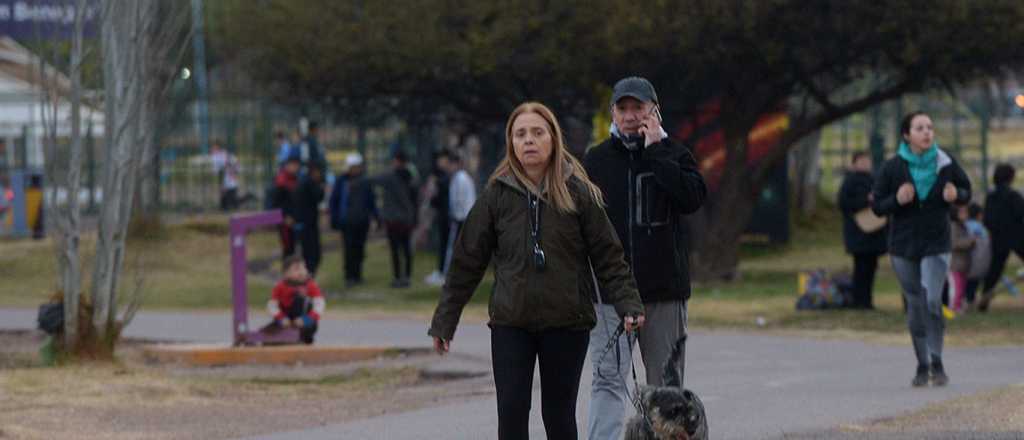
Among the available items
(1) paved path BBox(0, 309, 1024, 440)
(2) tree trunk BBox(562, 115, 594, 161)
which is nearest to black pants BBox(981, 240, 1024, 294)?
(1) paved path BBox(0, 309, 1024, 440)

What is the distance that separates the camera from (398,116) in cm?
2506

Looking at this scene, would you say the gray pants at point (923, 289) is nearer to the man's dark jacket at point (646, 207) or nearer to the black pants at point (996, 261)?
the man's dark jacket at point (646, 207)

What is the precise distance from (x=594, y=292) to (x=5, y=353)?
29.3 ft

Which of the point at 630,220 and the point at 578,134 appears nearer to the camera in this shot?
the point at 630,220

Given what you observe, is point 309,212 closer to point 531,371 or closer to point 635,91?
point 635,91

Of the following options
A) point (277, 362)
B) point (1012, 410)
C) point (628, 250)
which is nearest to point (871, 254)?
point (277, 362)

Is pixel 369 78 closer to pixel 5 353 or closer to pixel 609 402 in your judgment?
pixel 5 353

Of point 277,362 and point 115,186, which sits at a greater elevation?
point 115,186

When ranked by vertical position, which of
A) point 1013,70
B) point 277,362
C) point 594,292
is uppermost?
point 1013,70

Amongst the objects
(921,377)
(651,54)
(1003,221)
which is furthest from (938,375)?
(651,54)

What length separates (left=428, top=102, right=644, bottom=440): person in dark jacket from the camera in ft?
23.5

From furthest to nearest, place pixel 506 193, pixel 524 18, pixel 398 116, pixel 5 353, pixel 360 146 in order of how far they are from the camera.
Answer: pixel 360 146 → pixel 398 116 → pixel 524 18 → pixel 5 353 → pixel 506 193

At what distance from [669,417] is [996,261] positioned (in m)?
12.4

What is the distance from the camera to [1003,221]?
18469 mm
